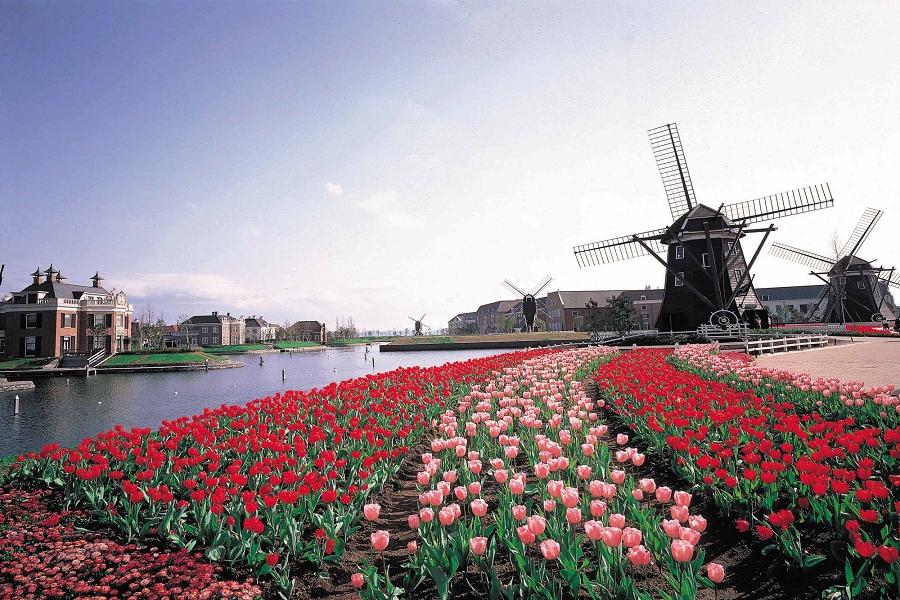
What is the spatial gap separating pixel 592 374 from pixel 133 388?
3481 centimetres

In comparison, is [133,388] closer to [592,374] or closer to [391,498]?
[592,374]

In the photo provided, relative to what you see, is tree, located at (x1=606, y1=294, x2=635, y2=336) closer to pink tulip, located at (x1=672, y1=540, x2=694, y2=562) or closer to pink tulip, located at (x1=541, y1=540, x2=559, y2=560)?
pink tulip, located at (x1=672, y1=540, x2=694, y2=562)

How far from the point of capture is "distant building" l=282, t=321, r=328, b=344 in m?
153

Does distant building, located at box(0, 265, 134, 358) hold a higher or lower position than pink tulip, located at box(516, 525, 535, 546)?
higher

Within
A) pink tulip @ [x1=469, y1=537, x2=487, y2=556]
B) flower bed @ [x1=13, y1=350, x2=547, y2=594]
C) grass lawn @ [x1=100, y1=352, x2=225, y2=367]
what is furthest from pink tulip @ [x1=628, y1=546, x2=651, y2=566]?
grass lawn @ [x1=100, y1=352, x2=225, y2=367]

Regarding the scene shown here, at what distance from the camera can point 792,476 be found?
489cm

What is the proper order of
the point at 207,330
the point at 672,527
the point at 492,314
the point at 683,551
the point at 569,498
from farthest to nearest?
the point at 492,314 → the point at 207,330 → the point at 569,498 → the point at 672,527 → the point at 683,551

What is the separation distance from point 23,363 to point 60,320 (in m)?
8.88

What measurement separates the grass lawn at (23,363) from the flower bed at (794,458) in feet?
202

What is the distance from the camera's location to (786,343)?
27453 millimetres

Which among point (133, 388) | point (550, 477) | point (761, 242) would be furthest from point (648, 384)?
point (133, 388)

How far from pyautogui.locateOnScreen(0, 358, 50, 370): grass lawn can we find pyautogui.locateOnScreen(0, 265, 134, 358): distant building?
3658 mm

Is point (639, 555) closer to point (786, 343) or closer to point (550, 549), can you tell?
point (550, 549)

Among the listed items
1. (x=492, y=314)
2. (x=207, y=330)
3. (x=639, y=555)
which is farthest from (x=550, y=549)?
(x=207, y=330)
